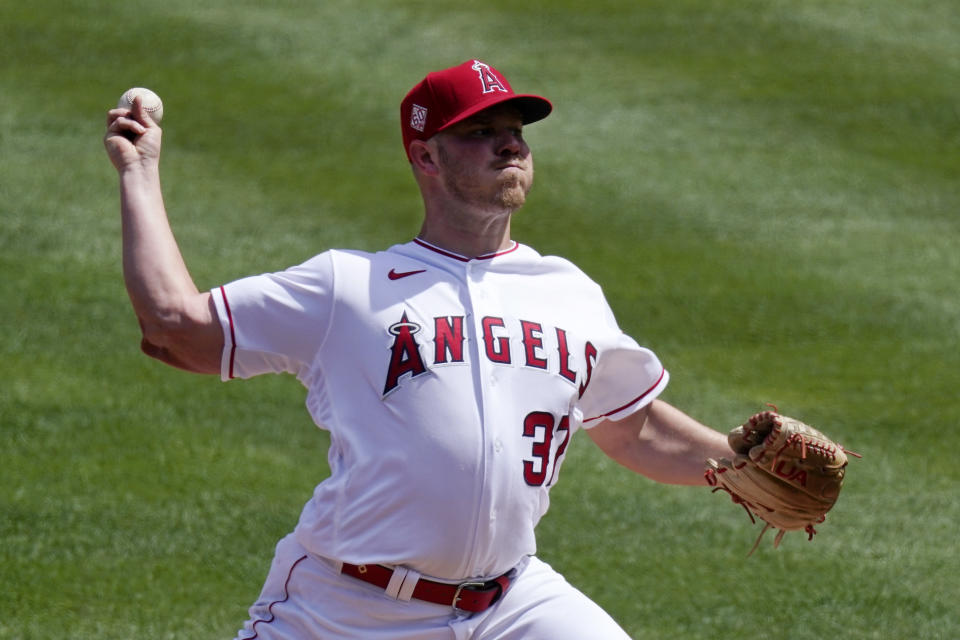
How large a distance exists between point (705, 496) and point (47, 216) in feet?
15.5

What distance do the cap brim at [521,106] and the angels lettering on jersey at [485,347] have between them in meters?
0.57

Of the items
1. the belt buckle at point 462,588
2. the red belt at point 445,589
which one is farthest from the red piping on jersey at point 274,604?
the belt buckle at point 462,588

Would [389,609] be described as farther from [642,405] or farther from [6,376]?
[6,376]

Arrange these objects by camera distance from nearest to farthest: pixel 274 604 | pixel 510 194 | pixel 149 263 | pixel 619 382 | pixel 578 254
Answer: pixel 149 263 < pixel 274 604 < pixel 510 194 < pixel 619 382 < pixel 578 254

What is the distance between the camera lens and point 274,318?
3359 millimetres

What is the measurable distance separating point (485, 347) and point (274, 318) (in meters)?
0.55

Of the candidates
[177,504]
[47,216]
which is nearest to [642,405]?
[177,504]

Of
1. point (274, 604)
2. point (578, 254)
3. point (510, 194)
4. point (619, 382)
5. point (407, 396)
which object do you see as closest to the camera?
point (407, 396)

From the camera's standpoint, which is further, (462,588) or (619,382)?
(619,382)

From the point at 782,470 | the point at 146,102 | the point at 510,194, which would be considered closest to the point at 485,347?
the point at 510,194

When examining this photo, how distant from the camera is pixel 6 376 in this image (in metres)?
7.05

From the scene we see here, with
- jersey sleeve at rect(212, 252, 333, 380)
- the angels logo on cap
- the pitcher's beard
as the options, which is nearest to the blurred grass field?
jersey sleeve at rect(212, 252, 333, 380)

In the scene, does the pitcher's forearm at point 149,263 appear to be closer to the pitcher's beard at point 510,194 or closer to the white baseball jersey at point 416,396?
the white baseball jersey at point 416,396

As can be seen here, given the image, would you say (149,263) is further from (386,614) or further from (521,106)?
(521,106)
